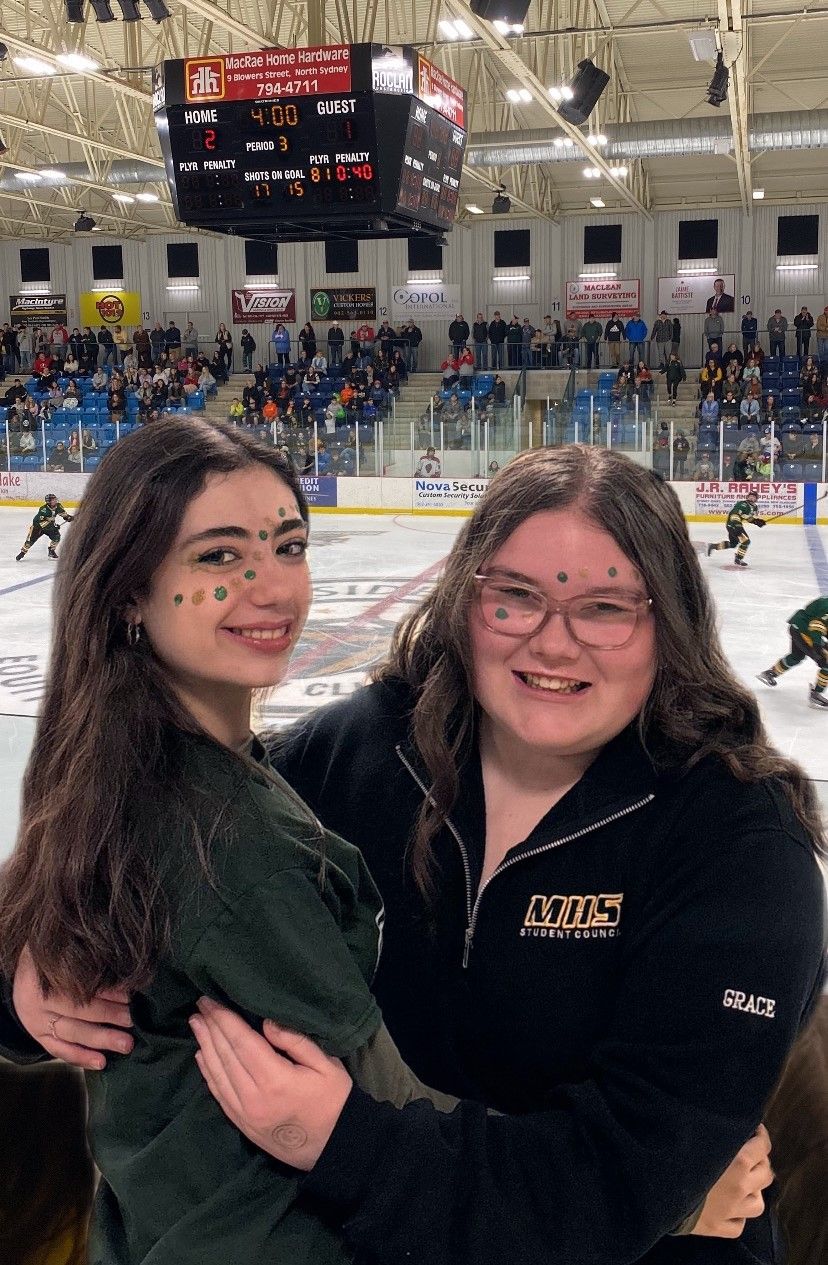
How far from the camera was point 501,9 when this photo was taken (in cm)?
855

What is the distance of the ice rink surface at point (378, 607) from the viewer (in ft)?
22.8

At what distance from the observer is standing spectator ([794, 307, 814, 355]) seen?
23.0 m

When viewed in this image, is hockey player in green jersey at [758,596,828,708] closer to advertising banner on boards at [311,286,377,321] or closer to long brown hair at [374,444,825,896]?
long brown hair at [374,444,825,896]

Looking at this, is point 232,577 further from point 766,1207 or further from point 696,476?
point 696,476

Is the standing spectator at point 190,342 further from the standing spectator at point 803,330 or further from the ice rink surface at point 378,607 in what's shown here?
the standing spectator at point 803,330

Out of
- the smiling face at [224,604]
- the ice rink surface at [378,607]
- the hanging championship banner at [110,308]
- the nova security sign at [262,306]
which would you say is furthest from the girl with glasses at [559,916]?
the hanging championship banner at [110,308]

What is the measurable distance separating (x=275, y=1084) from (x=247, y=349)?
26.6 meters

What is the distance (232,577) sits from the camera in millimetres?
1325

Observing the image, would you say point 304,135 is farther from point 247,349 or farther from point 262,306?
point 262,306

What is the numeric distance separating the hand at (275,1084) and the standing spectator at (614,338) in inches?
961

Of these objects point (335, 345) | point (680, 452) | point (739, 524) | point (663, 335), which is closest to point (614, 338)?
point (663, 335)

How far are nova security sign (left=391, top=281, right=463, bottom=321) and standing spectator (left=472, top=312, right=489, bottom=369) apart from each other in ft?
7.40

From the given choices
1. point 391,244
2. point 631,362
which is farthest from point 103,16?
point 391,244

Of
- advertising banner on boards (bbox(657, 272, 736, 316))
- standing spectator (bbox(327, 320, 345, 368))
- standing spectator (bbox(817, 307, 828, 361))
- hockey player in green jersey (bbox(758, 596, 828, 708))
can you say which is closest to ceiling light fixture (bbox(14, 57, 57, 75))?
hockey player in green jersey (bbox(758, 596, 828, 708))
